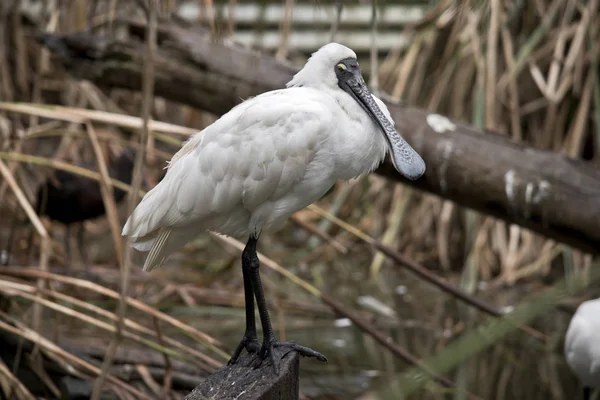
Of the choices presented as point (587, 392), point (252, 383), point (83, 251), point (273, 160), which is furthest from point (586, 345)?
point (83, 251)

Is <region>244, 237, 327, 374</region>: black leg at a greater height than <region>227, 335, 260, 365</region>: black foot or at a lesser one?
greater

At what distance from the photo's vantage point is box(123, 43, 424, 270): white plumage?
2.11 m

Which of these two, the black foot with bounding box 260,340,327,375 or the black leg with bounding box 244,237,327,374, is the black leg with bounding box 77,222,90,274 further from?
the black foot with bounding box 260,340,327,375

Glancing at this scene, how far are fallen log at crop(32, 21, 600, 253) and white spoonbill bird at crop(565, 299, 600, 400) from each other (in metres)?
0.29

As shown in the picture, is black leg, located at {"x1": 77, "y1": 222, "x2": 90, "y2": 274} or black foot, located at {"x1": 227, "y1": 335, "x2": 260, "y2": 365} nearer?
black foot, located at {"x1": 227, "y1": 335, "x2": 260, "y2": 365}

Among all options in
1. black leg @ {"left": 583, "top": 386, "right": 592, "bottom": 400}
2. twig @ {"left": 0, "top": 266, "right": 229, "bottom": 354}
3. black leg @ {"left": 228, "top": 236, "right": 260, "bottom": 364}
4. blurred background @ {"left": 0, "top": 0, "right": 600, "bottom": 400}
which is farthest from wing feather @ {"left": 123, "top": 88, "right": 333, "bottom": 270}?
black leg @ {"left": 583, "top": 386, "right": 592, "bottom": 400}

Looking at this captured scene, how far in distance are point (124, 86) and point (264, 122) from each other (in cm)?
162

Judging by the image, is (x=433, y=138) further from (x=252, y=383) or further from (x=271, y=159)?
(x=252, y=383)

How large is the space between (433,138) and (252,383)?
163 cm

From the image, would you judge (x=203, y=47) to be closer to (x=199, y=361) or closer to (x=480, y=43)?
(x=199, y=361)

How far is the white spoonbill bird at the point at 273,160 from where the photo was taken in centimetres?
211

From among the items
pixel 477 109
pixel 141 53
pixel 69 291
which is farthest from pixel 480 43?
pixel 69 291

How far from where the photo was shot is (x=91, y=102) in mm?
4305

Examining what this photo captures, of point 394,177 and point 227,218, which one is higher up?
point 227,218
